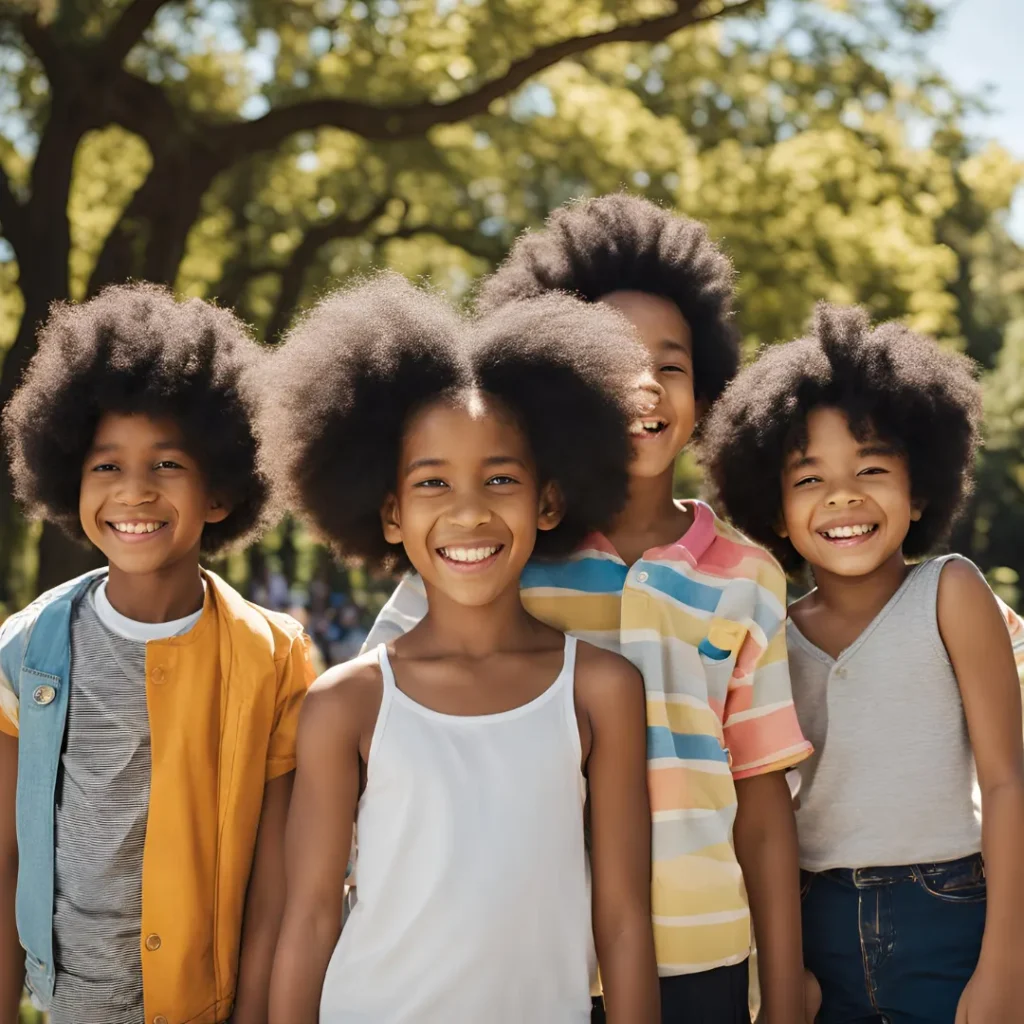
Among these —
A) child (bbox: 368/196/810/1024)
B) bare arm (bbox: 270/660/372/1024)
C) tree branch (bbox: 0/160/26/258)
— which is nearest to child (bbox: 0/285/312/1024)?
bare arm (bbox: 270/660/372/1024)

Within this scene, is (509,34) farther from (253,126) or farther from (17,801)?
(17,801)

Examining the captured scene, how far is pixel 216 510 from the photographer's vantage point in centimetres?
290

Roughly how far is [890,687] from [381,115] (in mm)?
7348

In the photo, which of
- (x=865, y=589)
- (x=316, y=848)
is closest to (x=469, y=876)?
(x=316, y=848)

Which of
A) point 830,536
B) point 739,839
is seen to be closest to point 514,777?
point 739,839

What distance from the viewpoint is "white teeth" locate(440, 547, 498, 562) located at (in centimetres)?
249

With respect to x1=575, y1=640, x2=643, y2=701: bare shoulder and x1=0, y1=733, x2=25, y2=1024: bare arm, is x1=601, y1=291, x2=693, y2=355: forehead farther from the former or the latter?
x1=0, y1=733, x2=25, y2=1024: bare arm

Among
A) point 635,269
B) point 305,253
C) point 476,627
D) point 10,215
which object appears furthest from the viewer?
point 305,253

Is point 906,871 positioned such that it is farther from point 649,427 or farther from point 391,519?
point 391,519

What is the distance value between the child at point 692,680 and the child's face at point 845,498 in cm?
17

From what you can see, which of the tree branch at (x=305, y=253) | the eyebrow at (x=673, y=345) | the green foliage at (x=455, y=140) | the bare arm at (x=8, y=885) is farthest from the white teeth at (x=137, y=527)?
the tree branch at (x=305, y=253)

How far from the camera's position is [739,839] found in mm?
2664

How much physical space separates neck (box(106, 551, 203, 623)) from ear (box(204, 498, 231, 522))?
0.41ft

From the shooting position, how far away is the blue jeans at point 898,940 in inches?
103
